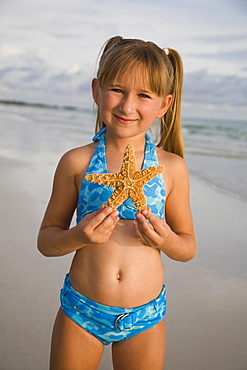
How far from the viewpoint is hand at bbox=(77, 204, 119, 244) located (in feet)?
5.65

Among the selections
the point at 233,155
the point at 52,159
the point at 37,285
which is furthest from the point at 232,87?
the point at 37,285

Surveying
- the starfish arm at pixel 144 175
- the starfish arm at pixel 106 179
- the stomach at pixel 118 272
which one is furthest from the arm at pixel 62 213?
the starfish arm at pixel 144 175

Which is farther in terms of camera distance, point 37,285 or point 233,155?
point 233,155

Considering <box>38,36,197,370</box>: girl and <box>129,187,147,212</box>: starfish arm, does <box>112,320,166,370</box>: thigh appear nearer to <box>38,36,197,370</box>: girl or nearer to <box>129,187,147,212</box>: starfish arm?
<box>38,36,197,370</box>: girl

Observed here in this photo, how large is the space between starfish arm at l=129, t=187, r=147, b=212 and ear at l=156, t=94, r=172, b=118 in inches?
21.0

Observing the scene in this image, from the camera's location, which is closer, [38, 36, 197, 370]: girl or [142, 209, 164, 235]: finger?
[142, 209, 164, 235]: finger

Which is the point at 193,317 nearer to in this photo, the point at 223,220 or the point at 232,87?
the point at 223,220

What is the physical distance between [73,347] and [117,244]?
470mm

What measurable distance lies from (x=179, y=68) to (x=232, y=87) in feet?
92.3

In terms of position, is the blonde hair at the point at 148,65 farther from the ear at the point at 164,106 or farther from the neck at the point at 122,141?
the neck at the point at 122,141

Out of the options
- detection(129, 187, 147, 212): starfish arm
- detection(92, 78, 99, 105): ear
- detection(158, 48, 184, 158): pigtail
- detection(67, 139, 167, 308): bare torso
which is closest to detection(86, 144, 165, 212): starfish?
detection(129, 187, 147, 212): starfish arm

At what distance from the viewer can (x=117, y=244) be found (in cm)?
201

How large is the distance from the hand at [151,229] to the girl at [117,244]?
0.04m

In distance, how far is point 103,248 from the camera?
2.01 metres
